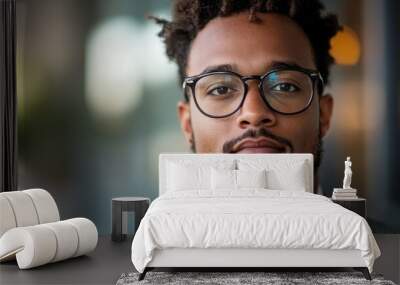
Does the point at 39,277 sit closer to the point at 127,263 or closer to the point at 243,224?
the point at 127,263

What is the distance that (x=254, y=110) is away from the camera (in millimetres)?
6508

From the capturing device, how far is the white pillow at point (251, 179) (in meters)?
5.92

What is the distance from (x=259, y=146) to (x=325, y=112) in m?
0.84

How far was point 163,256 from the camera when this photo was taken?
4414 mm

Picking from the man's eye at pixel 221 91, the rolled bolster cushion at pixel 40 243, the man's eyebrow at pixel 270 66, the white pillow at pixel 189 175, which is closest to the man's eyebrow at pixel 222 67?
the man's eyebrow at pixel 270 66

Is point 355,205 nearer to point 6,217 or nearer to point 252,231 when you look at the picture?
point 252,231

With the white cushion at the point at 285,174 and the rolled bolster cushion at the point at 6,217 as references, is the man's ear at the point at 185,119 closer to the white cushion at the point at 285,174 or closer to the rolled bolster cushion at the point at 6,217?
the white cushion at the point at 285,174

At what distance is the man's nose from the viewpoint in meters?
6.51

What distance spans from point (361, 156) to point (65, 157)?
3227 mm

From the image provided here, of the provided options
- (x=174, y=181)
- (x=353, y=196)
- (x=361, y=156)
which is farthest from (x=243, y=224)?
(x=361, y=156)

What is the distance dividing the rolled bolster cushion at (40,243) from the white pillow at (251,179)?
1.62 m

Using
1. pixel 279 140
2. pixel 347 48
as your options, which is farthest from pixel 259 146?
pixel 347 48

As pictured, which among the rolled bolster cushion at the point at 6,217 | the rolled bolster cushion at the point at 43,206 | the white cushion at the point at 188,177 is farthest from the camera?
the white cushion at the point at 188,177

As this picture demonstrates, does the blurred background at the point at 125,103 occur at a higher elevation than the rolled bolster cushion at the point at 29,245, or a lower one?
higher
